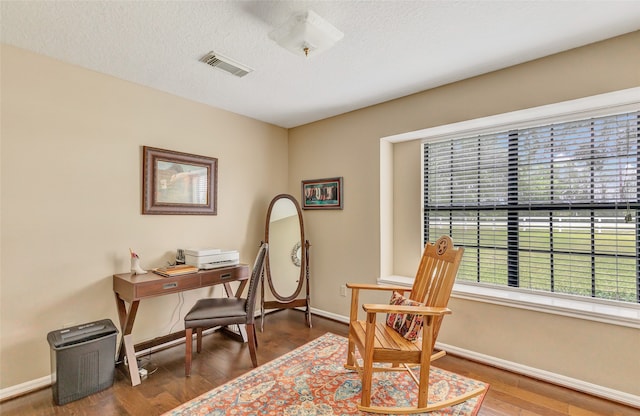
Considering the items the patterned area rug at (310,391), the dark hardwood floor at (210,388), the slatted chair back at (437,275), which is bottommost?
the dark hardwood floor at (210,388)

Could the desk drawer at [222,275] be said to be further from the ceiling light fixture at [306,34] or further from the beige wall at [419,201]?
the ceiling light fixture at [306,34]

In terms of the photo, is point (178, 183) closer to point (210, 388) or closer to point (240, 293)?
point (240, 293)

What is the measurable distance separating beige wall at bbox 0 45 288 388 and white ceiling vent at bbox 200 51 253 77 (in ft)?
2.81

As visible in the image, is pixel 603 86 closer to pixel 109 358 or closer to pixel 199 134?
pixel 199 134

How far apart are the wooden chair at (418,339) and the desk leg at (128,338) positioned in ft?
5.26

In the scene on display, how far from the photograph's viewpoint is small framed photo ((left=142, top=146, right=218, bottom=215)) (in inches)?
110

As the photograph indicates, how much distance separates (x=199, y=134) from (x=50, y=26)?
1393mm

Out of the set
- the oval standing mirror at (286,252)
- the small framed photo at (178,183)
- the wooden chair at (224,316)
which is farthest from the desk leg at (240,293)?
the small framed photo at (178,183)

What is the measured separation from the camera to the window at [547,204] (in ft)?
7.57

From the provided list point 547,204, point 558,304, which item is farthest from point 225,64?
point 558,304

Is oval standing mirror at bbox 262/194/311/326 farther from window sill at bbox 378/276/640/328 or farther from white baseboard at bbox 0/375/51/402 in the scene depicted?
white baseboard at bbox 0/375/51/402

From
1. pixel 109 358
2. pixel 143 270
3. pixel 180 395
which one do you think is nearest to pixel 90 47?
pixel 143 270

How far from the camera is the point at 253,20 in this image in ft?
6.10

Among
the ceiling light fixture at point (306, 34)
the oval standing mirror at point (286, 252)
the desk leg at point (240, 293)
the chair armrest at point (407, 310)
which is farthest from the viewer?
the oval standing mirror at point (286, 252)
